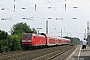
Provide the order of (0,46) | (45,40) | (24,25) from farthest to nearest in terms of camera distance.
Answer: (24,25), (45,40), (0,46)

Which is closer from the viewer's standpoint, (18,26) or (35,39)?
(35,39)

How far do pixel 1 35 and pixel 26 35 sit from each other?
15.8 ft

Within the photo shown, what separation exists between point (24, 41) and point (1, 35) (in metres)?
4.52

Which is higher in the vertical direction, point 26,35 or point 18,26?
point 18,26

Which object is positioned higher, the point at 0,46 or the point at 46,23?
the point at 46,23

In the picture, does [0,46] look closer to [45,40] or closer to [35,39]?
[35,39]

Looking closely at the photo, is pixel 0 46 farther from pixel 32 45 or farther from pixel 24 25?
pixel 24 25

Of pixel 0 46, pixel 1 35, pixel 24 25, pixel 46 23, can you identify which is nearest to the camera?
pixel 0 46

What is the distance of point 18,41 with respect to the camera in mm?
47188

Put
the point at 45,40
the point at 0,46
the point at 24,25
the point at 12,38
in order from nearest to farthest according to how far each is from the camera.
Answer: the point at 0,46 < the point at 12,38 < the point at 45,40 < the point at 24,25

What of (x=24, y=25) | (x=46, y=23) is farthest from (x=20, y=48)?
(x=24, y=25)

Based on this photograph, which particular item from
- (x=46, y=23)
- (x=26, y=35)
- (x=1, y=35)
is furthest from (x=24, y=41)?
(x=46, y=23)

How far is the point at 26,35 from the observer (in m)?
46.1

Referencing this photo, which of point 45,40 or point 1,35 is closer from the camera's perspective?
point 1,35
